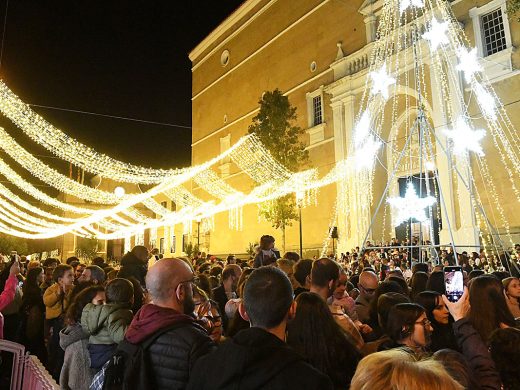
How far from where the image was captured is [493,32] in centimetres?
1722

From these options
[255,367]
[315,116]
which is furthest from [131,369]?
[315,116]

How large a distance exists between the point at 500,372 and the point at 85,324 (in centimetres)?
330

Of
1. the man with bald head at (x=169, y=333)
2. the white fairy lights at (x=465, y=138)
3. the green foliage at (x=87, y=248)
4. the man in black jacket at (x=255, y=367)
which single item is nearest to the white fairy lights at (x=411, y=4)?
the white fairy lights at (x=465, y=138)

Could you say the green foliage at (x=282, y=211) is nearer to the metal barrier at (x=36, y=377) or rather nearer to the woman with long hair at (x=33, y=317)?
the woman with long hair at (x=33, y=317)

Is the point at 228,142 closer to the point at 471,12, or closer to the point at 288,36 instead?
the point at 288,36

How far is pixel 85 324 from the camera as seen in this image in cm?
412

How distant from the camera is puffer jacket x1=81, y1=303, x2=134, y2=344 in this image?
3.99 meters

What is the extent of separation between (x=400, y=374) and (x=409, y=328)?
209 cm

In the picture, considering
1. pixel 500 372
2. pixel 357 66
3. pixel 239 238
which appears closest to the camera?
pixel 500 372

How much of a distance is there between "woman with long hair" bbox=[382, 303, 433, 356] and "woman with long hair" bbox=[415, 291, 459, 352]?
102cm

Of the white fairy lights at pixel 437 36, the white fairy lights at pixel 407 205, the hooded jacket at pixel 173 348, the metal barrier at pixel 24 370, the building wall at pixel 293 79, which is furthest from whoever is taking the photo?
the building wall at pixel 293 79

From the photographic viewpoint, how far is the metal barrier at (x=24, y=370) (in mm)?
4270

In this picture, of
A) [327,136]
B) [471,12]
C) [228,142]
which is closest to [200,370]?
[471,12]

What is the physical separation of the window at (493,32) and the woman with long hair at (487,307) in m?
15.7
